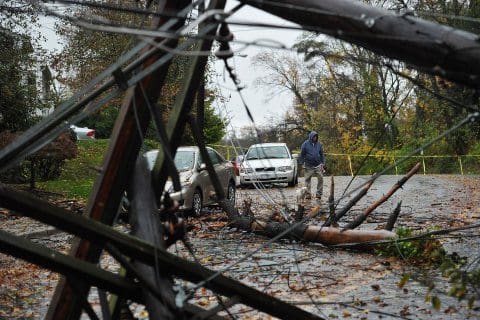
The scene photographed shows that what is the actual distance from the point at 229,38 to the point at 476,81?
1472mm

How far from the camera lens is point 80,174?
31281 mm

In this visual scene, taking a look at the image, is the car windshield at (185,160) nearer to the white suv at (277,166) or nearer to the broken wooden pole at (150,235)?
the white suv at (277,166)

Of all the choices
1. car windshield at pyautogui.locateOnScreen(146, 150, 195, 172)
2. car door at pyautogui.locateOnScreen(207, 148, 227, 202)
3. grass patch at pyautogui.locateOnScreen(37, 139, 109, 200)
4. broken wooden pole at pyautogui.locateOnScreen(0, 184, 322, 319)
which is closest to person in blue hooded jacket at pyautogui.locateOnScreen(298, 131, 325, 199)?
car door at pyautogui.locateOnScreen(207, 148, 227, 202)

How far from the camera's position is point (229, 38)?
4.13 m

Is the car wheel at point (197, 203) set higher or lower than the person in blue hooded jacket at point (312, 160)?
lower

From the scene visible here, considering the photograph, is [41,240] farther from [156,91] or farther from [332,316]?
[156,91]

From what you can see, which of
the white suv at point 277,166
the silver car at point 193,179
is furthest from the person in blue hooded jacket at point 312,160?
the white suv at point 277,166

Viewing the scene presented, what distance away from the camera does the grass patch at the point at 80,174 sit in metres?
22.8

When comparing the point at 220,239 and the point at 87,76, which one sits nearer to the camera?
the point at 220,239

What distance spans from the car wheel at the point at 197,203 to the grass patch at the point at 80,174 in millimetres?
2593

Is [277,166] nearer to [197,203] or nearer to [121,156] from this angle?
[197,203]

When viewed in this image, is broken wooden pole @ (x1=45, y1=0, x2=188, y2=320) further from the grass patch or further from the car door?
the car door

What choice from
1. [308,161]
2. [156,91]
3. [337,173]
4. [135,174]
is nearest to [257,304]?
[135,174]

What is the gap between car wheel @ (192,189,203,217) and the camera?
16.6 metres
